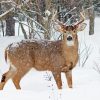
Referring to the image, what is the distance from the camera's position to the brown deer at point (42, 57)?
10.2 metres

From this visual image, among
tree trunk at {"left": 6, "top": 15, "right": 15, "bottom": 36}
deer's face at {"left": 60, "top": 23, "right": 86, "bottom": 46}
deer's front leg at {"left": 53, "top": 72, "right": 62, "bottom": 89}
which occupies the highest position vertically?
deer's face at {"left": 60, "top": 23, "right": 86, "bottom": 46}

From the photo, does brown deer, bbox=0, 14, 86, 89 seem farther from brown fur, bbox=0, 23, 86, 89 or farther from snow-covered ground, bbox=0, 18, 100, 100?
snow-covered ground, bbox=0, 18, 100, 100

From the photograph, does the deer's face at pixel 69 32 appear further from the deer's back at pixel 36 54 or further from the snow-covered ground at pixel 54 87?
the snow-covered ground at pixel 54 87

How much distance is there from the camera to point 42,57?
10383 millimetres

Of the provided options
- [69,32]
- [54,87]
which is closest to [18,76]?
[54,87]

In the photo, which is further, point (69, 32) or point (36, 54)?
point (36, 54)

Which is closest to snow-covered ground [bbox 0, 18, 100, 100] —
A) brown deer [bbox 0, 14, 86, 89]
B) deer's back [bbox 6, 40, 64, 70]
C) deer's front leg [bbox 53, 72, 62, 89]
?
deer's front leg [bbox 53, 72, 62, 89]

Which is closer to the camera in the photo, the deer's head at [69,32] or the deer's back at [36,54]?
the deer's head at [69,32]

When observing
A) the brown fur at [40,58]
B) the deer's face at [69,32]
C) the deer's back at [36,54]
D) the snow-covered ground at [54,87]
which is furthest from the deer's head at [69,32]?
the snow-covered ground at [54,87]

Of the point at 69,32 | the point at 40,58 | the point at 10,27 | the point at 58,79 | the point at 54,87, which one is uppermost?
the point at 69,32

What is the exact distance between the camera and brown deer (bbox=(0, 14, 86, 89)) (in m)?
10.2

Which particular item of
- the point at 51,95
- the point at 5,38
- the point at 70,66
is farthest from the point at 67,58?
the point at 5,38

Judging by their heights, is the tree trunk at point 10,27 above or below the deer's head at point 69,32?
below

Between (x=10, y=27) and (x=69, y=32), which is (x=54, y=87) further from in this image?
(x=10, y=27)
